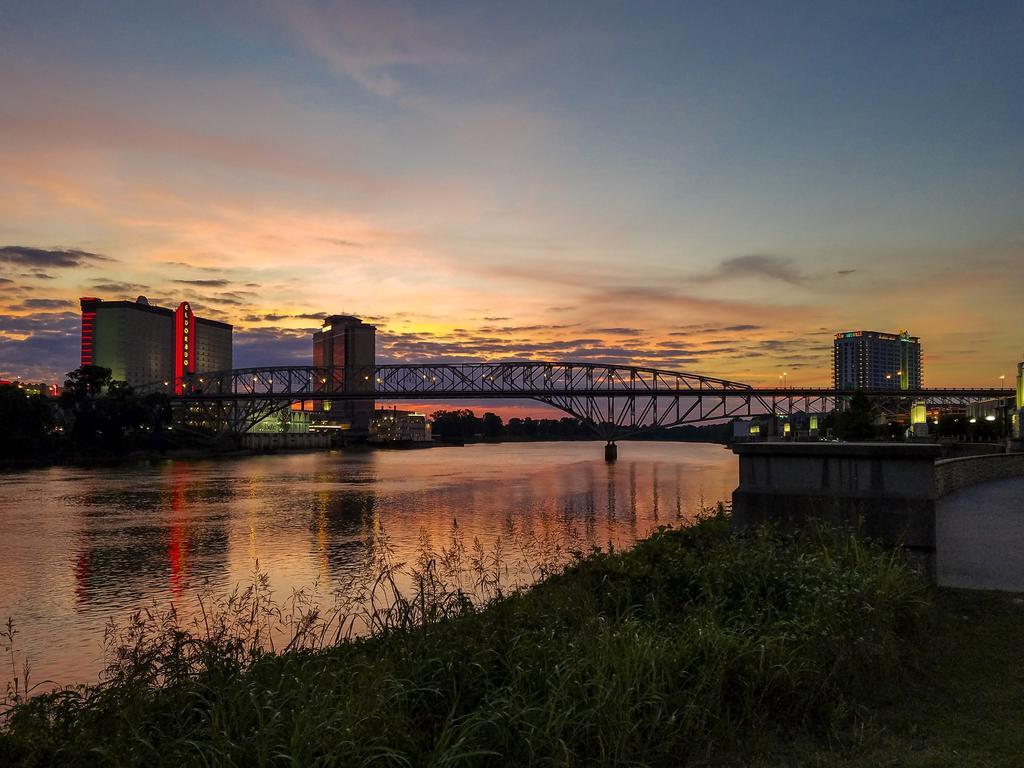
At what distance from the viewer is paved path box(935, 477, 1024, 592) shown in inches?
420

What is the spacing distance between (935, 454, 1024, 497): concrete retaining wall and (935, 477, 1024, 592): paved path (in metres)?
0.64

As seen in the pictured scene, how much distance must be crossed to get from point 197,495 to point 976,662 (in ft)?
148

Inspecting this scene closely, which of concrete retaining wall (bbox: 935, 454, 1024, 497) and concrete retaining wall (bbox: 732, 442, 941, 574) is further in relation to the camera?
concrete retaining wall (bbox: 935, 454, 1024, 497)

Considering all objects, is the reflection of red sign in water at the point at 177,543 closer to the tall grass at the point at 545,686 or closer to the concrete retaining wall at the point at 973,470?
the tall grass at the point at 545,686

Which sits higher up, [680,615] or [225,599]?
[680,615]

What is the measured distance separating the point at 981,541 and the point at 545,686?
1122 cm

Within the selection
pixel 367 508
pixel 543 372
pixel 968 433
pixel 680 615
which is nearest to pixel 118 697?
pixel 680 615

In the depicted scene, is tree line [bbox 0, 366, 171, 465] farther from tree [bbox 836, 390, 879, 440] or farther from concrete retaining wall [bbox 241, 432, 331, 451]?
tree [bbox 836, 390, 879, 440]

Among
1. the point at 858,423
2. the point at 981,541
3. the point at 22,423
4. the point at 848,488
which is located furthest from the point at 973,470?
the point at 22,423

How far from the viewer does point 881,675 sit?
23.2 feet

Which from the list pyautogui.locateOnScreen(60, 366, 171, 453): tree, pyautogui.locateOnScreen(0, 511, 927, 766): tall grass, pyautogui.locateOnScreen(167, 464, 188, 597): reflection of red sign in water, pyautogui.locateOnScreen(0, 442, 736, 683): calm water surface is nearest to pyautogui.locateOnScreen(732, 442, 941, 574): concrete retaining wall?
pyautogui.locateOnScreen(0, 511, 927, 766): tall grass

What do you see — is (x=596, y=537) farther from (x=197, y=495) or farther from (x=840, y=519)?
(x=197, y=495)

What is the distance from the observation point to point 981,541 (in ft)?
45.7

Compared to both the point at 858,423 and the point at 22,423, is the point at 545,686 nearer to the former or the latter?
the point at 858,423
